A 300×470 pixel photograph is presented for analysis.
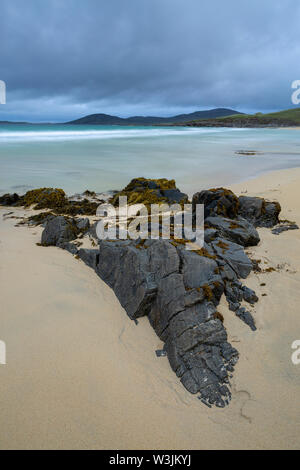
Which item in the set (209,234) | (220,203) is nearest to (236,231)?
(209,234)

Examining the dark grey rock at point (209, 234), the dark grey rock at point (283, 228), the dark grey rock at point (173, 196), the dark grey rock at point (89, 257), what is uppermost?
the dark grey rock at point (173, 196)

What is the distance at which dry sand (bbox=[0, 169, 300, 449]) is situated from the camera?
339 centimetres

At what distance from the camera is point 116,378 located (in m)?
4.04

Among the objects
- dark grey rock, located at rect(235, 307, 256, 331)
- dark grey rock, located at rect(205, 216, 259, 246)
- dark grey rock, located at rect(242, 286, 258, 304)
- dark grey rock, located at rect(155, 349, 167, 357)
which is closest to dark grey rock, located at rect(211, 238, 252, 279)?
dark grey rock, located at rect(242, 286, 258, 304)

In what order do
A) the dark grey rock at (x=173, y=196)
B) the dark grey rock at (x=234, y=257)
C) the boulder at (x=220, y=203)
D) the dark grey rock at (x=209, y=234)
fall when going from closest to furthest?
1. the dark grey rock at (x=234, y=257)
2. the dark grey rock at (x=209, y=234)
3. the boulder at (x=220, y=203)
4. the dark grey rock at (x=173, y=196)

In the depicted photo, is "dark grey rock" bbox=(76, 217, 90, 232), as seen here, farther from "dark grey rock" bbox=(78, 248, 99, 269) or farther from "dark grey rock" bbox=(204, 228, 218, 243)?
"dark grey rock" bbox=(204, 228, 218, 243)

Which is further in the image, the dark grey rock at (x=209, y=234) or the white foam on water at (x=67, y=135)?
the white foam on water at (x=67, y=135)

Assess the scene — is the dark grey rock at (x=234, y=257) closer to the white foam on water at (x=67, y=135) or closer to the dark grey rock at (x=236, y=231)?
the dark grey rock at (x=236, y=231)

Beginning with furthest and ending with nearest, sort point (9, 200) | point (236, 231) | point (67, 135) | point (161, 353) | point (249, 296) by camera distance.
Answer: point (67, 135), point (9, 200), point (236, 231), point (249, 296), point (161, 353)

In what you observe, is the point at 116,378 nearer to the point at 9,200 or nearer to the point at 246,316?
the point at 246,316

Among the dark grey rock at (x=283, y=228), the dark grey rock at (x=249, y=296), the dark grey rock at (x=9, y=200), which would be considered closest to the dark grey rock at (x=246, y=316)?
the dark grey rock at (x=249, y=296)

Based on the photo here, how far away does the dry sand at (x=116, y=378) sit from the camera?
339 cm
